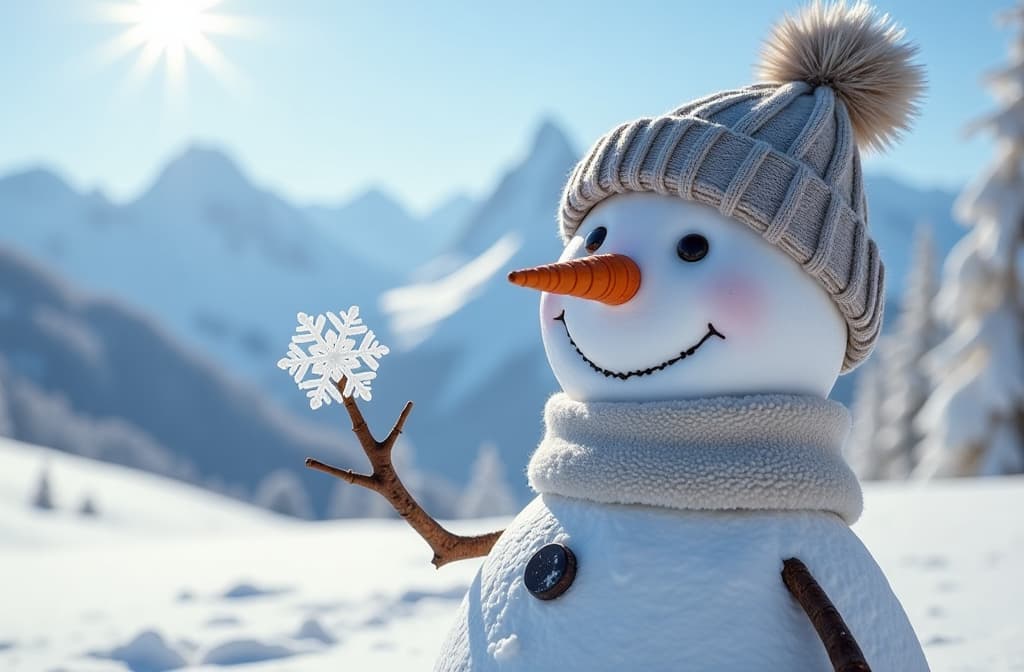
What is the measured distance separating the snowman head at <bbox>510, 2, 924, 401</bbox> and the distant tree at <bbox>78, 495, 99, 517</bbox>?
55.2 ft

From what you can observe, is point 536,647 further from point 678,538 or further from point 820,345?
point 820,345

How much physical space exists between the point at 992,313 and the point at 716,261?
33.1ft

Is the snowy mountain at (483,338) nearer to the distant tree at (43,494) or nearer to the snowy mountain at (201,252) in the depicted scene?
the snowy mountain at (201,252)

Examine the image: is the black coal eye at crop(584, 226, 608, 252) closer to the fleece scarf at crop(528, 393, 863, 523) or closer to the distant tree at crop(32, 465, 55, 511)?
the fleece scarf at crop(528, 393, 863, 523)

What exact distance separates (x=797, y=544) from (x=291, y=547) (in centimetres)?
520

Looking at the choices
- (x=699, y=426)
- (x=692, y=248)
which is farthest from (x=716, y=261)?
(x=699, y=426)

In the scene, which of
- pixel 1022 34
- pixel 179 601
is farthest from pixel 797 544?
pixel 1022 34

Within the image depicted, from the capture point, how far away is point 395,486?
2.17 metres

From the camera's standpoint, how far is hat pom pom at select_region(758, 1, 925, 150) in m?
2.32

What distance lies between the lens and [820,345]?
1979mm

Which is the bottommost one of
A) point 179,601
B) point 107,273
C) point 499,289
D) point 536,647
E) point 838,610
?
point 838,610

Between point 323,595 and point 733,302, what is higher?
point 323,595

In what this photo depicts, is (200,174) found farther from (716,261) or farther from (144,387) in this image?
(716,261)

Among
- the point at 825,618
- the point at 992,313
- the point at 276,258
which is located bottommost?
the point at 825,618
